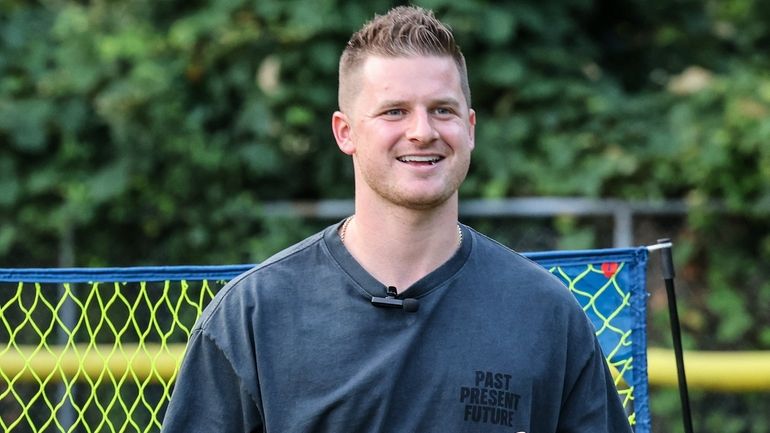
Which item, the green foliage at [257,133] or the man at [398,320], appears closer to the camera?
the man at [398,320]

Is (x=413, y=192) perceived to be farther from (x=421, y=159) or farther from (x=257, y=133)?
(x=257, y=133)

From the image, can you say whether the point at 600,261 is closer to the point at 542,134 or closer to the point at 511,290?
the point at 511,290

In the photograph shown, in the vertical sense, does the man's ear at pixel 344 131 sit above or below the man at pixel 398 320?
above

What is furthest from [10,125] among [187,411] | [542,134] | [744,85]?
[187,411]

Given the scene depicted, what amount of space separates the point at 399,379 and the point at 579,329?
484mm

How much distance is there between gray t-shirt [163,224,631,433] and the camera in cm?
275

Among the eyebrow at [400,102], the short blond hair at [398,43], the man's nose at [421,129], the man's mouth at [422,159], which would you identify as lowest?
the man's mouth at [422,159]

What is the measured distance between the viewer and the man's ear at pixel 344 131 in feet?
9.68

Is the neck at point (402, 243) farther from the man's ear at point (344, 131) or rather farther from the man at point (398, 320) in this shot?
the man's ear at point (344, 131)

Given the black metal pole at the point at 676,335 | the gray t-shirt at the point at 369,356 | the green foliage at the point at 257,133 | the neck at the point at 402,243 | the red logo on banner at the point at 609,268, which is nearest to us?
the gray t-shirt at the point at 369,356

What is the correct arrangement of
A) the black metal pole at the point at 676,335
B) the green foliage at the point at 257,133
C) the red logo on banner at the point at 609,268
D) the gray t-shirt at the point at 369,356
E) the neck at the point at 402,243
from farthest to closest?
1. the green foliage at the point at 257,133
2. the red logo on banner at the point at 609,268
3. the black metal pole at the point at 676,335
4. the neck at the point at 402,243
5. the gray t-shirt at the point at 369,356

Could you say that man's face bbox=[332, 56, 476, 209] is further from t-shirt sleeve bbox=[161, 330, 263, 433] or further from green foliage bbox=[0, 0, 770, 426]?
green foliage bbox=[0, 0, 770, 426]

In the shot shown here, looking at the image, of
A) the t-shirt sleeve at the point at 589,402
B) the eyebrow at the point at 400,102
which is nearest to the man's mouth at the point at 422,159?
the eyebrow at the point at 400,102

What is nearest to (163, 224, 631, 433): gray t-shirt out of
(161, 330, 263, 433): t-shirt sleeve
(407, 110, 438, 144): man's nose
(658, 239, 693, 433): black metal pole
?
(161, 330, 263, 433): t-shirt sleeve
